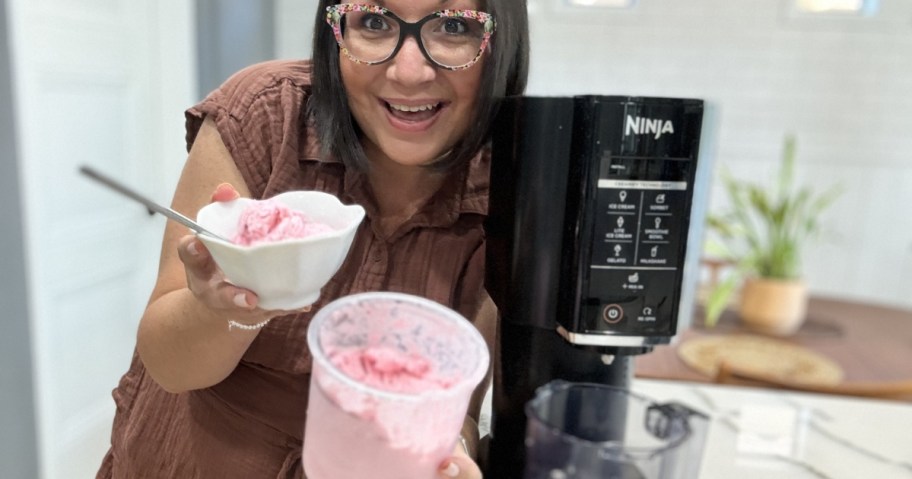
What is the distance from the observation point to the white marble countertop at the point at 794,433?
33.4 inches

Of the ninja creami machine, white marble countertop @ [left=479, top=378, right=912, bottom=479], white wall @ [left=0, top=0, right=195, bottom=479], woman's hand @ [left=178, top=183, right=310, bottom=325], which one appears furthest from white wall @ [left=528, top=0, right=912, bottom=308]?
woman's hand @ [left=178, top=183, right=310, bottom=325]

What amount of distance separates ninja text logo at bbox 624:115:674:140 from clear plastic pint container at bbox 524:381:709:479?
231 millimetres

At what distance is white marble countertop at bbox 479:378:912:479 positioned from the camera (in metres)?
0.85

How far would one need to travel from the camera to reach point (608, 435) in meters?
0.61

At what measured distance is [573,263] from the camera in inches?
22.5

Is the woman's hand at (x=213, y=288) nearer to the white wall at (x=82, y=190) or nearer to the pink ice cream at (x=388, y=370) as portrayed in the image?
the pink ice cream at (x=388, y=370)

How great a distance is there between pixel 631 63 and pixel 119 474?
2.63 m

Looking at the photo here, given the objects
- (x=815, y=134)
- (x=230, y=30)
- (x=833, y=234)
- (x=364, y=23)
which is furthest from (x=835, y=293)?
(x=364, y=23)

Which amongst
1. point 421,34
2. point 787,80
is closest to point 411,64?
point 421,34

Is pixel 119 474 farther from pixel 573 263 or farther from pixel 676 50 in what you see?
pixel 676 50

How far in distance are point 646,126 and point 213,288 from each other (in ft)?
1.28

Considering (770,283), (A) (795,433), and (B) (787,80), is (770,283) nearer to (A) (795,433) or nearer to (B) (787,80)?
(A) (795,433)

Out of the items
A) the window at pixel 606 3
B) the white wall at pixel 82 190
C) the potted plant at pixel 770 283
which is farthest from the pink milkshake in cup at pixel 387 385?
the window at pixel 606 3

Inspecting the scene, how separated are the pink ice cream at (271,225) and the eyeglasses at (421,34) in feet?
0.74
